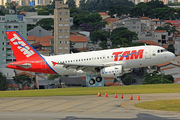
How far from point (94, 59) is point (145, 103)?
14.1 meters

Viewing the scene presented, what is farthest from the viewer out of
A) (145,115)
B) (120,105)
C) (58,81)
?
(58,81)

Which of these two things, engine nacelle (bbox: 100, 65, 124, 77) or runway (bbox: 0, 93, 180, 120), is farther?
engine nacelle (bbox: 100, 65, 124, 77)

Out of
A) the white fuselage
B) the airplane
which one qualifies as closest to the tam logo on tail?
the airplane

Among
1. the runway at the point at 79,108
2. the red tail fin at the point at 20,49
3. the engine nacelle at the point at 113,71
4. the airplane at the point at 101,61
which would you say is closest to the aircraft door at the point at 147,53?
the airplane at the point at 101,61

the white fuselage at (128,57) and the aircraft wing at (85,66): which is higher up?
the white fuselage at (128,57)

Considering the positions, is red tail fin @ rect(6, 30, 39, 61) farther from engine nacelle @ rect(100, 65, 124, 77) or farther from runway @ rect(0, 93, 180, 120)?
engine nacelle @ rect(100, 65, 124, 77)

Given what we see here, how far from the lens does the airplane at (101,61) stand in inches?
2613

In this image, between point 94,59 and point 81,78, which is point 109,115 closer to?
point 94,59

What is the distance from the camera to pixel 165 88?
76.9m

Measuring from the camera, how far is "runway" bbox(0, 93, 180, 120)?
4823 centimetres

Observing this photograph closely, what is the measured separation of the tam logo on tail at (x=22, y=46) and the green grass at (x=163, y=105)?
80.0ft

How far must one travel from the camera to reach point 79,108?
54.2 meters

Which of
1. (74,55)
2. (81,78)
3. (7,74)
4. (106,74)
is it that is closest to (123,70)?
(106,74)

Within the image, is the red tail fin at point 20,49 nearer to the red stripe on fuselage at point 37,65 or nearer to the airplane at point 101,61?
the airplane at point 101,61
